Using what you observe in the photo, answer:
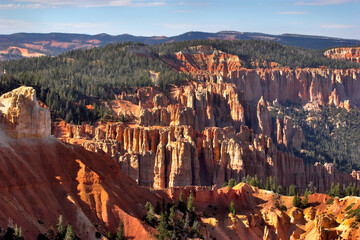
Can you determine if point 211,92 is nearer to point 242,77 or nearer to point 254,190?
point 242,77

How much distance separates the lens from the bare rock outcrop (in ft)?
171

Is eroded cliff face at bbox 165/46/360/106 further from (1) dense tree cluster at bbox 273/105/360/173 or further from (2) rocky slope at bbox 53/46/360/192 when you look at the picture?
(1) dense tree cluster at bbox 273/105/360/173

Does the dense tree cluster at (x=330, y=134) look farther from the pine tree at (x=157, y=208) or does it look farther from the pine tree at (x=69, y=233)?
the pine tree at (x=69, y=233)

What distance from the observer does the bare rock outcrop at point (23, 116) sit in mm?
52219

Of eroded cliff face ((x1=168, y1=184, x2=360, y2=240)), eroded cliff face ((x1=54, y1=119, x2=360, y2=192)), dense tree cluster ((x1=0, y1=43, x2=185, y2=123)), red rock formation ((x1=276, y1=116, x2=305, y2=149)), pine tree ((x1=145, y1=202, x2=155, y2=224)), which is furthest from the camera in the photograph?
red rock formation ((x1=276, y1=116, x2=305, y2=149))

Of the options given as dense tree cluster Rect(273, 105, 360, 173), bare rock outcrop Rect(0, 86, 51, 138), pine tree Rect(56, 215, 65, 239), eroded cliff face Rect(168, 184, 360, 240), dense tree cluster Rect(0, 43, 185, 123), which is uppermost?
bare rock outcrop Rect(0, 86, 51, 138)

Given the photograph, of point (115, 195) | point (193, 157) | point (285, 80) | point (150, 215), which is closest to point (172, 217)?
point (150, 215)

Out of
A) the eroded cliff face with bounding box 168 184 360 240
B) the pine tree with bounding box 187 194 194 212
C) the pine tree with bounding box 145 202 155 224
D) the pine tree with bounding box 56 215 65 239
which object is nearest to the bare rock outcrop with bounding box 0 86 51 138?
the pine tree with bounding box 56 215 65 239

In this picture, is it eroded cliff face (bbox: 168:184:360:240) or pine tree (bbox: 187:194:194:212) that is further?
eroded cliff face (bbox: 168:184:360:240)

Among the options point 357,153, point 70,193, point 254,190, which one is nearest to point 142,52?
point 357,153

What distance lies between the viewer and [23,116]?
52.4 metres

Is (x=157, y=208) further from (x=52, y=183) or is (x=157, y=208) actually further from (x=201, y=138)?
(x=201, y=138)

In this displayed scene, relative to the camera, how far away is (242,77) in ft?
545

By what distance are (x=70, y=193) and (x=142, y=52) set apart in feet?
436
